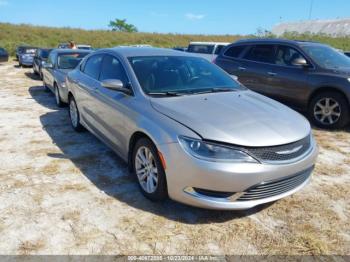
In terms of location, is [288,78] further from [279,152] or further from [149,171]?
[149,171]

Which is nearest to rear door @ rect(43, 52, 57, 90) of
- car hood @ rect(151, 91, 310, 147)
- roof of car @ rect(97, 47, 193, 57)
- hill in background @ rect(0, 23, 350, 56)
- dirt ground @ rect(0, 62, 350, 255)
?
dirt ground @ rect(0, 62, 350, 255)

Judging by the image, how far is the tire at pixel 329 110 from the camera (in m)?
6.15

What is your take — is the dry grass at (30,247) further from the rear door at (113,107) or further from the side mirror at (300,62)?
the side mirror at (300,62)

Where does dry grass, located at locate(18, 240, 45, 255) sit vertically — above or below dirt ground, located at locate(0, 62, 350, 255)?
below

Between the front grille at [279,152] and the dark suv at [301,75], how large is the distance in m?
3.56

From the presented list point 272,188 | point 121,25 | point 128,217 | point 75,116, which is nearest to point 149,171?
point 128,217

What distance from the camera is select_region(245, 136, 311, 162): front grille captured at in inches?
113

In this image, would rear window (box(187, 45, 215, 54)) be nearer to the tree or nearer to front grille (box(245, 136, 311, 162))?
front grille (box(245, 136, 311, 162))

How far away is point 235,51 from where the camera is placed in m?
8.09

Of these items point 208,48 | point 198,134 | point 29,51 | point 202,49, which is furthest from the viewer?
point 29,51

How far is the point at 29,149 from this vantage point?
515 centimetres

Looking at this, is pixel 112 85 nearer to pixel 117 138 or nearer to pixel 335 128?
→ pixel 117 138

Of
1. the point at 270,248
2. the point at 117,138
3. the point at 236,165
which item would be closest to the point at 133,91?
the point at 117,138

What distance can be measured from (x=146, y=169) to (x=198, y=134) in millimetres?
862
